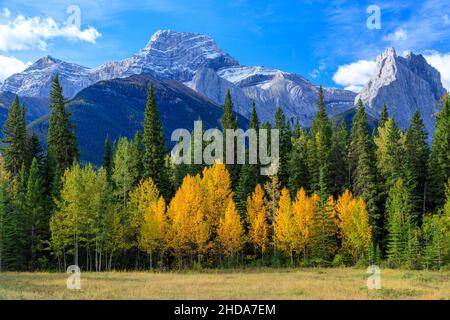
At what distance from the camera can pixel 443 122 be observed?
74.7 m

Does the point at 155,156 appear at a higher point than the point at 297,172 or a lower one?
higher

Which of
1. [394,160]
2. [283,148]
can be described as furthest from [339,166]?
[394,160]

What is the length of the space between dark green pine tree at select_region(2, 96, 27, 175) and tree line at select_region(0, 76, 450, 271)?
0.55ft

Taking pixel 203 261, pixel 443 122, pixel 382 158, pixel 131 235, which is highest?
pixel 443 122

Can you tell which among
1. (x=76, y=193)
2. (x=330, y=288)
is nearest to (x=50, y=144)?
(x=76, y=193)

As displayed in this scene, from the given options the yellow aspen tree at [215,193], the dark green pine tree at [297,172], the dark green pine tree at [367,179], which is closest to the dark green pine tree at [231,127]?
the yellow aspen tree at [215,193]


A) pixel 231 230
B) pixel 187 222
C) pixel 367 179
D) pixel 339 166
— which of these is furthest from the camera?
pixel 339 166

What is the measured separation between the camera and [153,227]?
6016cm

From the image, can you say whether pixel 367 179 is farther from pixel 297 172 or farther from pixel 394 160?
pixel 297 172

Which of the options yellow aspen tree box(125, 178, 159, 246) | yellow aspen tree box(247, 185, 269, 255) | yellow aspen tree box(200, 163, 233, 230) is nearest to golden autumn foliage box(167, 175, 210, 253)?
yellow aspen tree box(125, 178, 159, 246)

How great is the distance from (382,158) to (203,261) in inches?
1325

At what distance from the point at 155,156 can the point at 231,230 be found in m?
17.6

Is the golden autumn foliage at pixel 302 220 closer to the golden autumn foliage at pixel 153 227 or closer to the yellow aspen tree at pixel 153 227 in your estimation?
the golden autumn foliage at pixel 153 227
